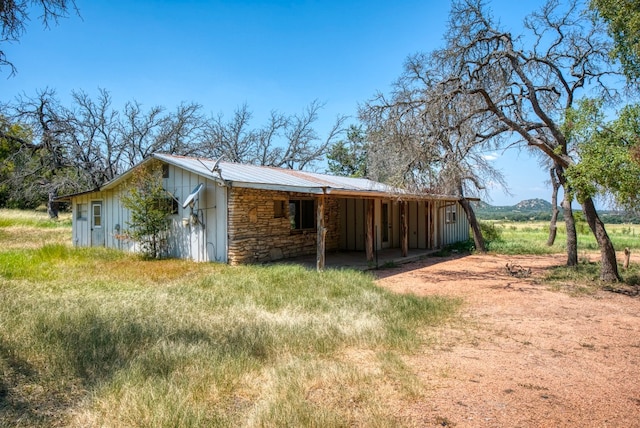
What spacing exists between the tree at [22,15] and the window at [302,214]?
9.44 m

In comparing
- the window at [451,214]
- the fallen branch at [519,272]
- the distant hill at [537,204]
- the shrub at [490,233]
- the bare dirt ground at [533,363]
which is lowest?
the bare dirt ground at [533,363]

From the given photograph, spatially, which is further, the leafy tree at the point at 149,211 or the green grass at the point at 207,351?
the leafy tree at the point at 149,211

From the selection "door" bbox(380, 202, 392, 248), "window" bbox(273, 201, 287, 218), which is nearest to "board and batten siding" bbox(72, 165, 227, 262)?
"window" bbox(273, 201, 287, 218)

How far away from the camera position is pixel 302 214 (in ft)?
46.5

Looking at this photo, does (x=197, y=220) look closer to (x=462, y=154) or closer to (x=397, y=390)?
(x=462, y=154)

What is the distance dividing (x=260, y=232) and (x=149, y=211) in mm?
3422

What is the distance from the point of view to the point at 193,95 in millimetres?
Result: 27531

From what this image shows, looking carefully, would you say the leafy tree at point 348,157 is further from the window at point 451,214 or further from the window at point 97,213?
the window at point 97,213

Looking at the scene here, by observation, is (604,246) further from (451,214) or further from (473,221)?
(451,214)

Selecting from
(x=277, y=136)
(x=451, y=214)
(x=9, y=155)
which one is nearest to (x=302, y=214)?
(x=451, y=214)

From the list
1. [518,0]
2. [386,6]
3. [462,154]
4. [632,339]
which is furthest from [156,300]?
[518,0]

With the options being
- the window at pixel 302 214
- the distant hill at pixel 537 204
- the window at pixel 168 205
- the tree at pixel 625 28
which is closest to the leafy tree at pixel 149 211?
the window at pixel 168 205

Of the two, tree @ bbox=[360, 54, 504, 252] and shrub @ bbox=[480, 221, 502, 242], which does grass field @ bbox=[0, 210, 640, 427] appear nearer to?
tree @ bbox=[360, 54, 504, 252]

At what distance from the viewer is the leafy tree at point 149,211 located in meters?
12.1
